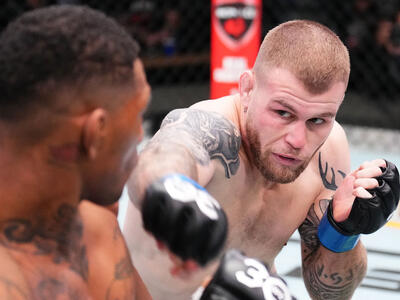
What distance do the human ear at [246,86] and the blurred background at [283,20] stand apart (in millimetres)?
2479

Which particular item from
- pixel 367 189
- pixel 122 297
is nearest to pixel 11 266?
pixel 122 297

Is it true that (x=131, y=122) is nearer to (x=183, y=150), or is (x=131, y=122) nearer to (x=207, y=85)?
(x=183, y=150)

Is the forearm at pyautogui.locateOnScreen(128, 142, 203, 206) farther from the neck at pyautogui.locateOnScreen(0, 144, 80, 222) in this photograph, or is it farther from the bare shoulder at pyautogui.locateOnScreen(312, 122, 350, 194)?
the bare shoulder at pyautogui.locateOnScreen(312, 122, 350, 194)

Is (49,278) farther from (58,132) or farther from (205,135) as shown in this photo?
(205,135)

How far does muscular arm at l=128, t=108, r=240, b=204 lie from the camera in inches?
45.2

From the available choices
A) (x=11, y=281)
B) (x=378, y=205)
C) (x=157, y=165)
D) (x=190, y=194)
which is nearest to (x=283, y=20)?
(x=378, y=205)

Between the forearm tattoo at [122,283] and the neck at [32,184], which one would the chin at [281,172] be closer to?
the forearm tattoo at [122,283]

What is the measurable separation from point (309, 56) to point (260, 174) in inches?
13.1

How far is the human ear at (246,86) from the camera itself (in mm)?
1577

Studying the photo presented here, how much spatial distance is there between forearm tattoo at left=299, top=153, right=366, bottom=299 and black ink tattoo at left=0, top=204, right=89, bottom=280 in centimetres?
83

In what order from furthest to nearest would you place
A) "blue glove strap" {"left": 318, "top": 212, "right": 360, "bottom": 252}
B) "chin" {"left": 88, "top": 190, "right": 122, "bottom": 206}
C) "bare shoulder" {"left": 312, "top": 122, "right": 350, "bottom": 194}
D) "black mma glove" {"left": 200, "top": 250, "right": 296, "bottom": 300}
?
"bare shoulder" {"left": 312, "top": 122, "right": 350, "bottom": 194} < "blue glove strap" {"left": 318, "top": 212, "right": 360, "bottom": 252} < "black mma glove" {"left": 200, "top": 250, "right": 296, "bottom": 300} < "chin" {"left": 88, "top": 190, "right": 122, "bottom": 206}

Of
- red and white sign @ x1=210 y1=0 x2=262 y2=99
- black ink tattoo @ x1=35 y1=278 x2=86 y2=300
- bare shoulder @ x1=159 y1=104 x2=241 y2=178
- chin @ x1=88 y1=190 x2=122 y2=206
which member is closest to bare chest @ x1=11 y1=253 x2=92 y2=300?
black ink tattoo @ x1=35 y1=278 x2=86 y2=300

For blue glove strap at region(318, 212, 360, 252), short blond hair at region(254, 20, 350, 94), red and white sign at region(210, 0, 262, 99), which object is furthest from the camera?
red and white sign at region(210, 0, 262, 99)

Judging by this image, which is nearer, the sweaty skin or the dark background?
the sweaty skin
